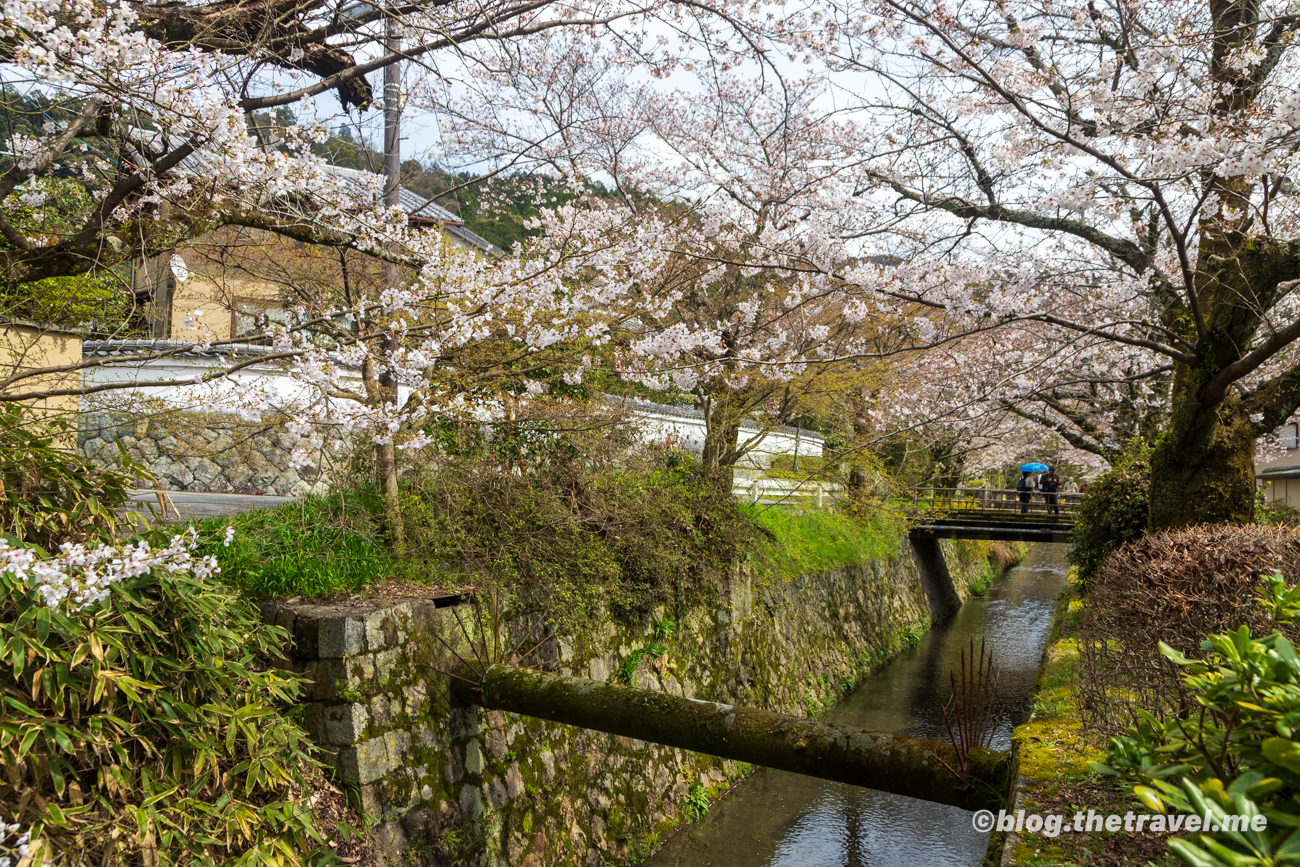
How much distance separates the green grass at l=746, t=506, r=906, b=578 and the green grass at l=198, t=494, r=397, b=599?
5712mm

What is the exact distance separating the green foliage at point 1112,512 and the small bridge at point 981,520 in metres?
4.09

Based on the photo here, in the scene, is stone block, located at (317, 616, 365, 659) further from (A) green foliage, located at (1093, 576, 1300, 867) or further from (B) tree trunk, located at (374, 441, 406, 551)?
(A) green foliage, located at (1093, 576, 1300, 867)

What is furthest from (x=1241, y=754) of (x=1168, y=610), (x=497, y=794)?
(x=497, y=794)

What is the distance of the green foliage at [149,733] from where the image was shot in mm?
3057

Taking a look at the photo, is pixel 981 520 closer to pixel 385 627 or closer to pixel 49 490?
pixel 385 627

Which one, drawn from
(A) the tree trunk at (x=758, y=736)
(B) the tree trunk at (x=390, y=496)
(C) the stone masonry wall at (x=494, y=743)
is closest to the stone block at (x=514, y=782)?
(C) the stone masonry wall at (x=494, y=743)

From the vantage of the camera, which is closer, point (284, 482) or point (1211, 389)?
point (1211, 389)

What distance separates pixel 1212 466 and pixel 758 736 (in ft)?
16.3

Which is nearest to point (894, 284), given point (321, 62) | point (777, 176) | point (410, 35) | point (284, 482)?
point (777, 176)

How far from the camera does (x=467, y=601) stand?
5.49 m

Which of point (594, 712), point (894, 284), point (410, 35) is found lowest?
point (594, 712)

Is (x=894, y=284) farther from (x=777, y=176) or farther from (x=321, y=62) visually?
(x=321, y=62)

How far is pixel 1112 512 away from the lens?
8.80 meters

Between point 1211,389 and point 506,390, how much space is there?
600cm
